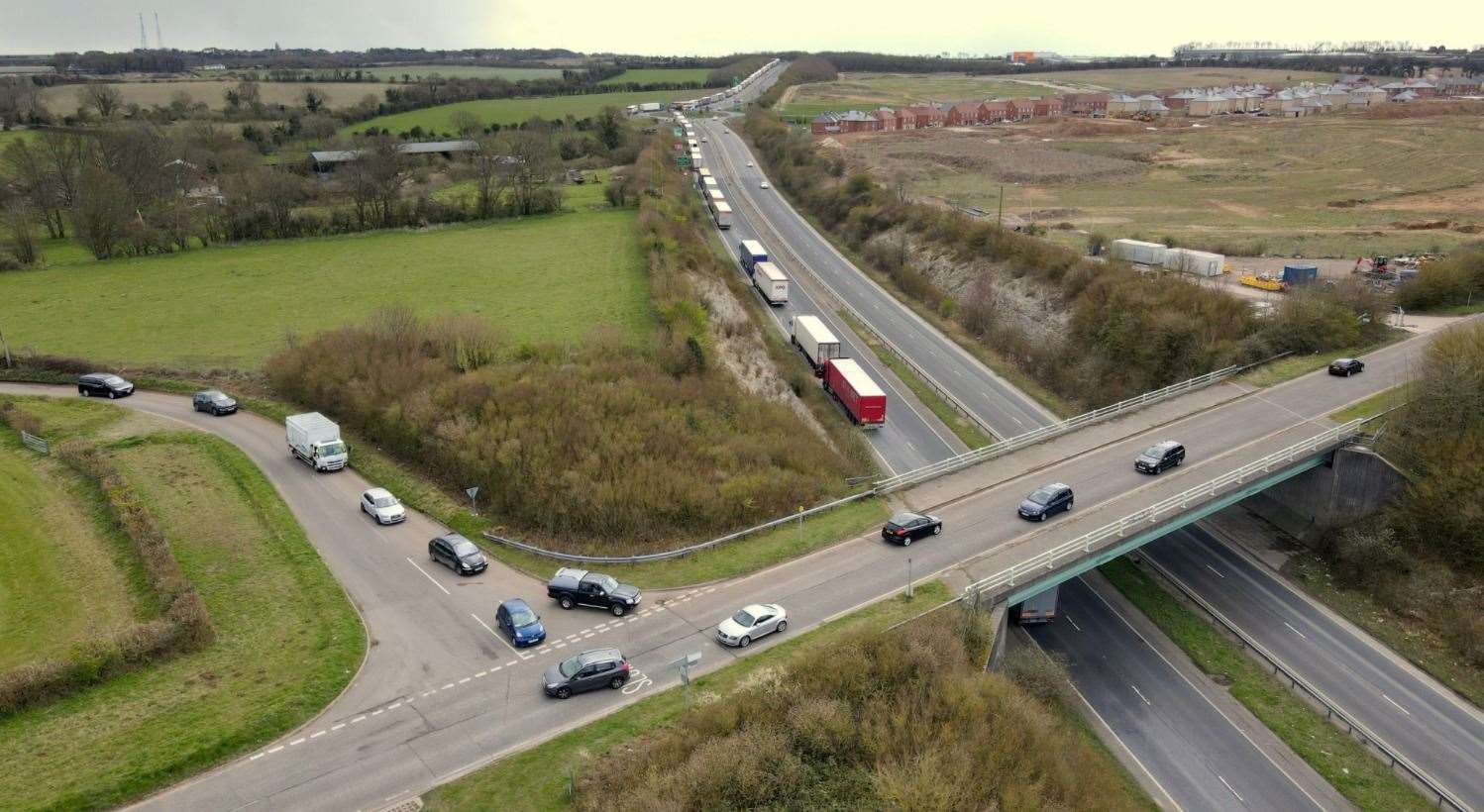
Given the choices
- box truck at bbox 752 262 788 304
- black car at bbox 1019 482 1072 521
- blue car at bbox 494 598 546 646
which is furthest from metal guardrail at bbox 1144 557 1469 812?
box truck at bbox 752 262 788 304

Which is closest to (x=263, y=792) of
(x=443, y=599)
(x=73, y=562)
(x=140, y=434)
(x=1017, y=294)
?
(x=443, y=599)

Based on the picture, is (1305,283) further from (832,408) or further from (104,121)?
(104,121)

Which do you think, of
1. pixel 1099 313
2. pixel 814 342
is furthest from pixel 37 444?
pixel 1099 313

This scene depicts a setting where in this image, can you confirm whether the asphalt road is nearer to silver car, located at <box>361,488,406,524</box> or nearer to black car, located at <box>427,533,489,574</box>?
black car, located at <box>427,533,489,574</box>

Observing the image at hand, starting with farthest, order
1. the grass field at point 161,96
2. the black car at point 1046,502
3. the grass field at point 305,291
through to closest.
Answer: the grass field at point 161,96 < the grass field at point 305,291 < the black car at point 1046,502

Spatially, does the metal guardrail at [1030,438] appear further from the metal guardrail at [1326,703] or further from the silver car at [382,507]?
the silver car at [382,507]

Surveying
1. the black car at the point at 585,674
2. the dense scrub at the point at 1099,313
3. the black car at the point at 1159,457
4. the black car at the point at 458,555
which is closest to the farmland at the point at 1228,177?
the dense scrub at the point at 1099,313
